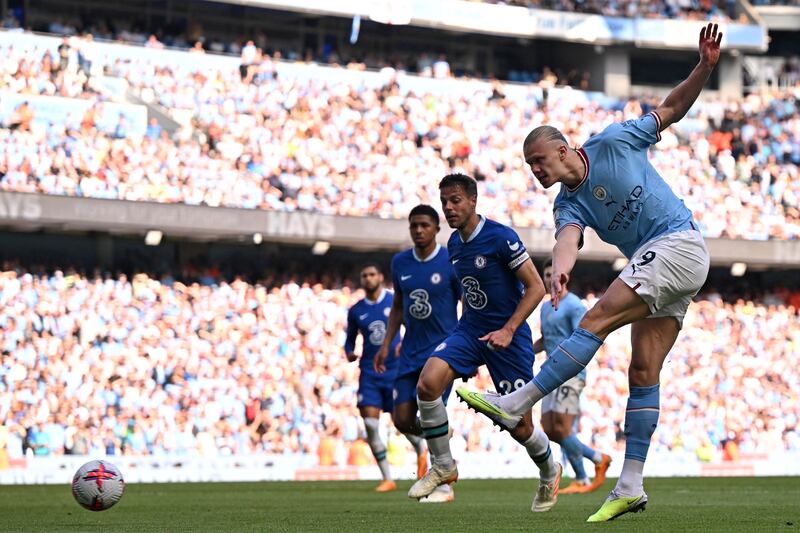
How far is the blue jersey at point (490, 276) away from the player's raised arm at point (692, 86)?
8.52 ft

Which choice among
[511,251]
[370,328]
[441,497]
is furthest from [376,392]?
[511,251]

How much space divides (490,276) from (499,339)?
102 centimetres

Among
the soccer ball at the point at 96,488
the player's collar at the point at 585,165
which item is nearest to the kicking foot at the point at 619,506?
the player's collar at the point at 585,165

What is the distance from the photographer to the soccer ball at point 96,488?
10555 mm

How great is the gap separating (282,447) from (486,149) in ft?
37.5

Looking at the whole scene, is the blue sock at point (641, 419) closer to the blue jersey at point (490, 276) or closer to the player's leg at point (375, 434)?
the blue jersey at point (490, 276)

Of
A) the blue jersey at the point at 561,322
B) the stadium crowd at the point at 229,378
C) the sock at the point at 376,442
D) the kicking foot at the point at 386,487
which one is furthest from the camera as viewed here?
the stadium crowd at the point at 229,378

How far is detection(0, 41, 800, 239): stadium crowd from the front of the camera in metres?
28.2

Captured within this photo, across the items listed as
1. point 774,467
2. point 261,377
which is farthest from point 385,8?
point 774,467

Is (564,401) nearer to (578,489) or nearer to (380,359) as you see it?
(578,489)

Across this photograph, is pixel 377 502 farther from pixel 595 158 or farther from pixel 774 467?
pixel 774 467

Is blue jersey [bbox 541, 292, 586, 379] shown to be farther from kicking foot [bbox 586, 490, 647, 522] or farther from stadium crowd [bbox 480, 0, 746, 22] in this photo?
stadium crowd [bbox 480, 0, 746, 22]

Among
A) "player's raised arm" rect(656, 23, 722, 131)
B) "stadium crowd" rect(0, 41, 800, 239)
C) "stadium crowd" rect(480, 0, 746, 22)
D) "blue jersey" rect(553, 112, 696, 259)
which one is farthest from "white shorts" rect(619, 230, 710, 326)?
"stadium crowd" rect(480, 0, 746, 22)

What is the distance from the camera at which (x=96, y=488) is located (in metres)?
10.5
